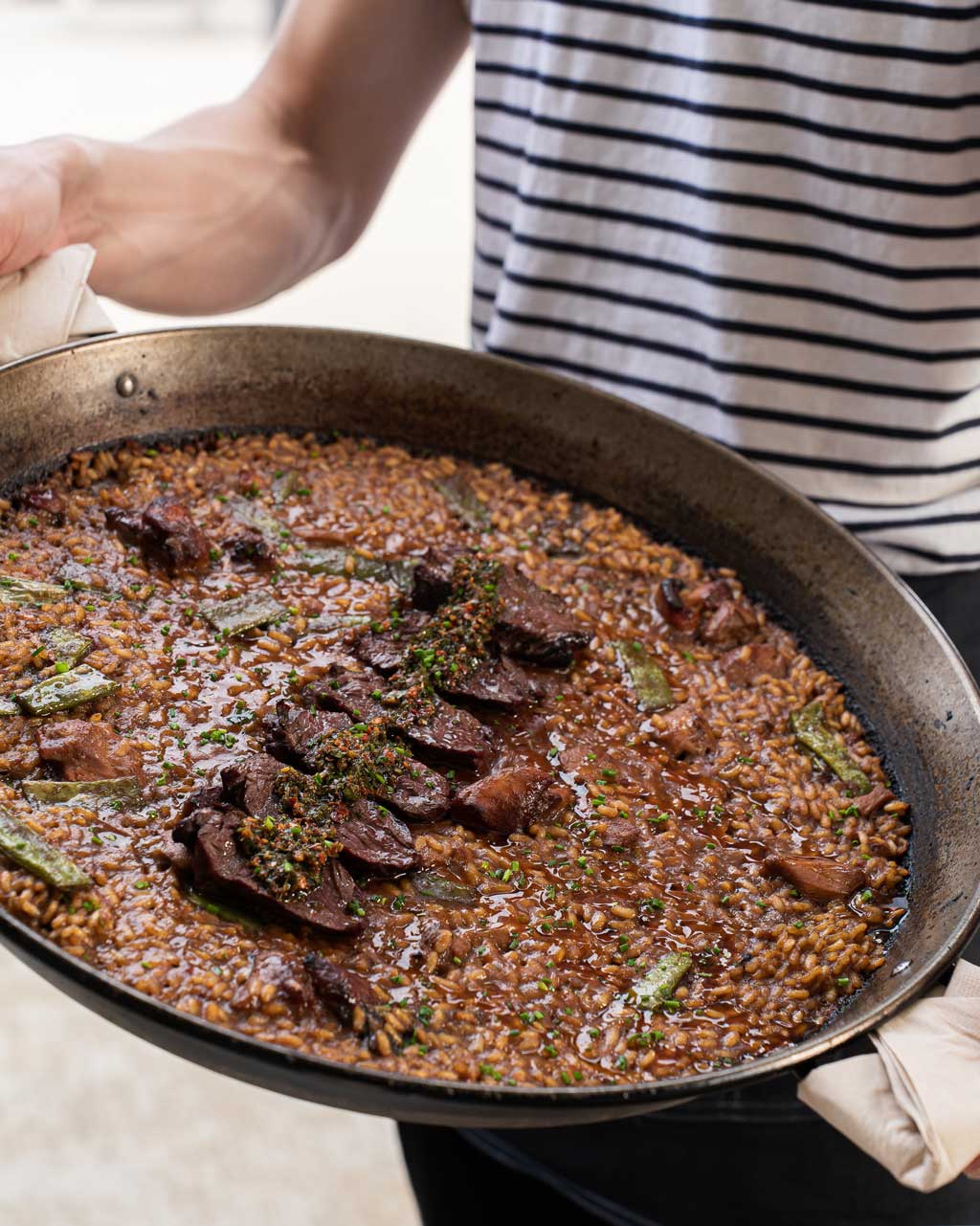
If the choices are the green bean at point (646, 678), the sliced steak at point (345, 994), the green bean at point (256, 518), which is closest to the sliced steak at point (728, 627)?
the green bean at point (646, 678)

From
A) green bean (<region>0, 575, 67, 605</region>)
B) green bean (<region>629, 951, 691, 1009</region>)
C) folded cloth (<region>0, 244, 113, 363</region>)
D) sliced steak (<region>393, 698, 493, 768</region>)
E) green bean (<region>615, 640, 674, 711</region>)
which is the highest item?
folded cloth (<region>0, 244, 113, 363</region>)

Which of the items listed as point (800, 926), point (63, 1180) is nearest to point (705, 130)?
point (800, 926)

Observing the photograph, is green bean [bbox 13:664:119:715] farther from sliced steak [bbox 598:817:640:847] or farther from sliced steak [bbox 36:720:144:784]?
sliced steak [bbox 598:817:640:847]

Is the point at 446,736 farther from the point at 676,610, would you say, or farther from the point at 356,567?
the point at 676,610

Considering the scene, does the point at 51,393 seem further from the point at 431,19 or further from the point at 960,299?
the point at 960,299

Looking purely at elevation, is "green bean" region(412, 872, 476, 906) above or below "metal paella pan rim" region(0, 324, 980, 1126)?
below

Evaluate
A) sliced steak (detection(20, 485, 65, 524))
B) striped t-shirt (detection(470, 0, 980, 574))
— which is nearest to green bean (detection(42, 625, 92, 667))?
sliced steak (detection(20, 485, 65, 524))

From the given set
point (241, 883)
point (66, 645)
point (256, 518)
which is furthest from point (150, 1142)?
point (241, 883)
